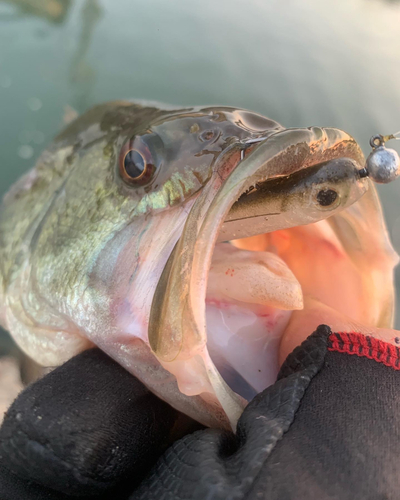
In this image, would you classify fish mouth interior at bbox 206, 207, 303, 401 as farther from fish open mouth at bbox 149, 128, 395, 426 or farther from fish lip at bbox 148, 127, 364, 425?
fish lip at bbox 148, 127, 364, 425

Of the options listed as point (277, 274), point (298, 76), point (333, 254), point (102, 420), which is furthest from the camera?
point (298, 76)

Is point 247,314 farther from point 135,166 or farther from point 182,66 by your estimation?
point 182,66

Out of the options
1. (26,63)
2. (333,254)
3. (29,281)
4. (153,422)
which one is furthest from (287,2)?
(153,422)

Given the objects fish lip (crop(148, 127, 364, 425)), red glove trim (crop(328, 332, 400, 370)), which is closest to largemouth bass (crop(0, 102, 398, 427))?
fish lip (crop(148, 127, 364, 425))

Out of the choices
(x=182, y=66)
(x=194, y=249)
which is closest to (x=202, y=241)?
(x=194, y=249)

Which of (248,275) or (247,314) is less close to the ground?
(248,275)

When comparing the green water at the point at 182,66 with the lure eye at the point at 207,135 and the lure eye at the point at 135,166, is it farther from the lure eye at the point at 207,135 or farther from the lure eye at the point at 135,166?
the lure eye at the point at 207,135

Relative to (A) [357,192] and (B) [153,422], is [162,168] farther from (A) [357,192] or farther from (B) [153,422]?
(B) [153,422]
